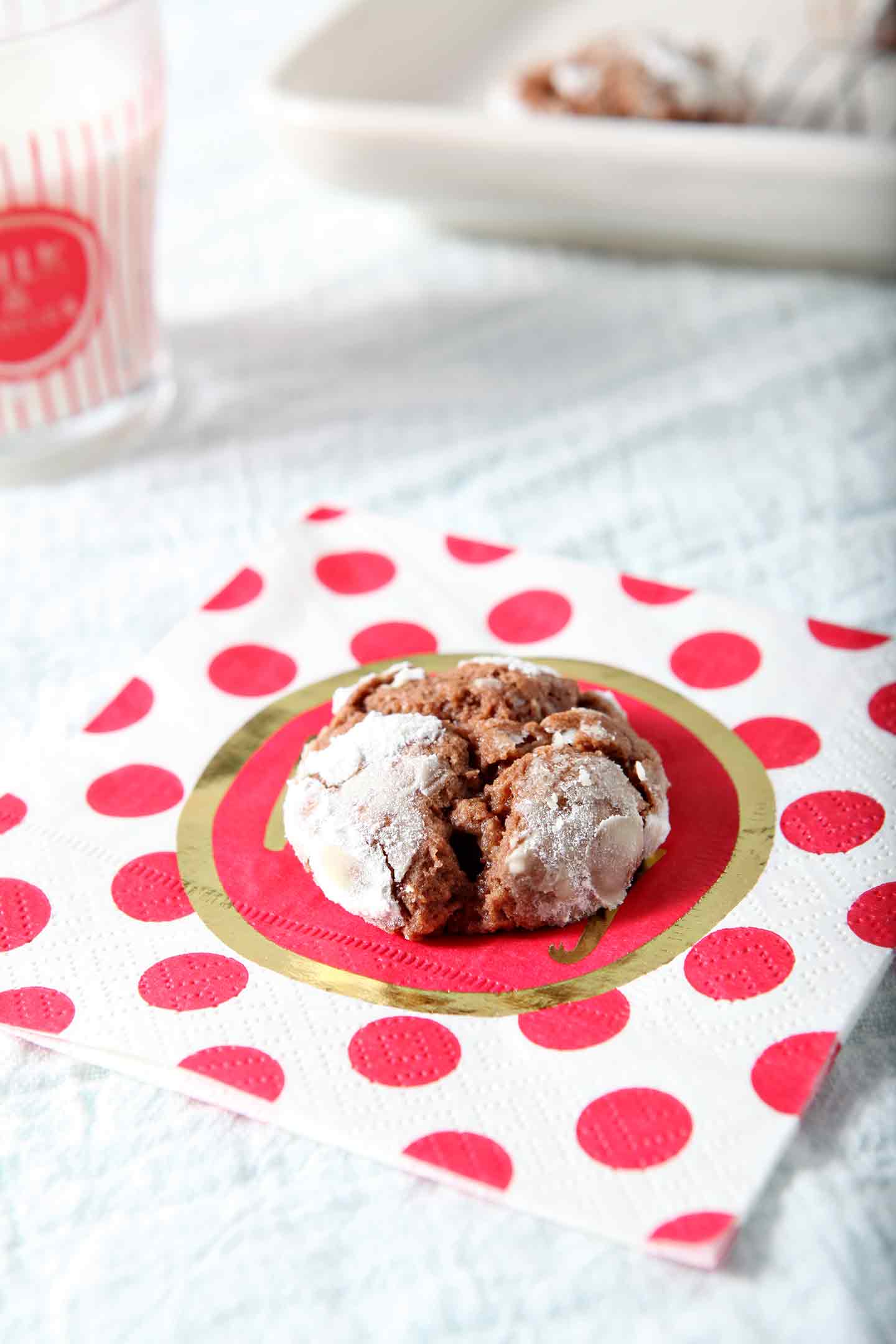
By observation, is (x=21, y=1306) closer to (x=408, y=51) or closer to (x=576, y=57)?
(x=576, y=57)

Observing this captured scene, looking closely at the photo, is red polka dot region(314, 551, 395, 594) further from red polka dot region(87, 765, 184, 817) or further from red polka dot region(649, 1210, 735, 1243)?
red polka dot region(649, 1210, 735, 1243)

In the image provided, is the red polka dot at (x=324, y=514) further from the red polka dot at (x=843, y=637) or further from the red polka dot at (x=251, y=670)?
the red polka dot at (x=843, y=637)

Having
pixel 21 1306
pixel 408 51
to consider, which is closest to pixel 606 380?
pixel 408 51

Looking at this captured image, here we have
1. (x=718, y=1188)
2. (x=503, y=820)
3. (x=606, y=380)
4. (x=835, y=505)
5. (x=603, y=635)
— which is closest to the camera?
(x=718, y=1188)

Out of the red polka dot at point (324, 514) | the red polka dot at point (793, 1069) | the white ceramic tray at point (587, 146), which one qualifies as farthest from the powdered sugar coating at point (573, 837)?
the white ceramic tray at point (587, 146)

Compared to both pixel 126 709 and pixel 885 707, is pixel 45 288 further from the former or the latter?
pixel 885 707

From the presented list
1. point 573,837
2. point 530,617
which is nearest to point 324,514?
point 530,617
